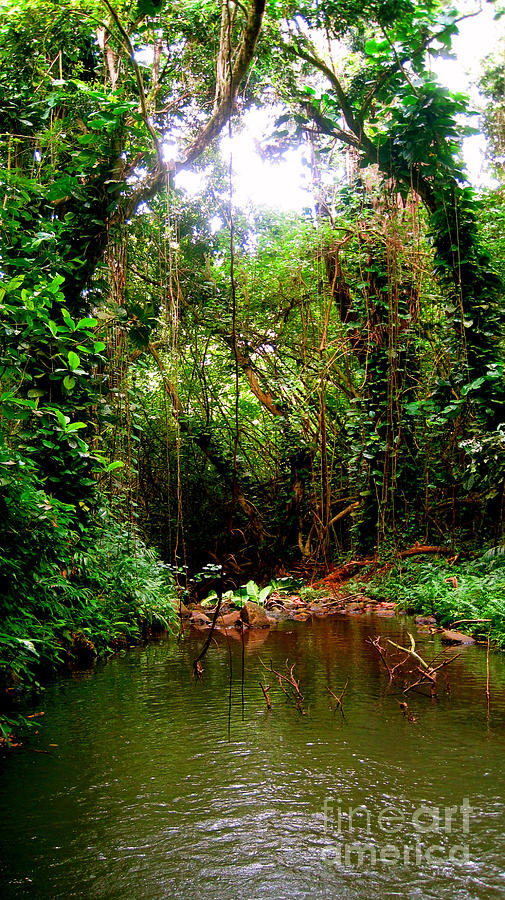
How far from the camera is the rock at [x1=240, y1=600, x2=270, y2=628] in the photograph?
578cm

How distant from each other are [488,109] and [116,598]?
12.2 m

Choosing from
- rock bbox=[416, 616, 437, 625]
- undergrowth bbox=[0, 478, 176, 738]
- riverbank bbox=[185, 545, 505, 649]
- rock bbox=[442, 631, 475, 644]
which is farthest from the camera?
rock bbox=[416, 616, 437, 625]

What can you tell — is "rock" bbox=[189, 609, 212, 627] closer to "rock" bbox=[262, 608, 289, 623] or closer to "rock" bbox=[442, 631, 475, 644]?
"rock" bbox=[262, 608, 289, 623]

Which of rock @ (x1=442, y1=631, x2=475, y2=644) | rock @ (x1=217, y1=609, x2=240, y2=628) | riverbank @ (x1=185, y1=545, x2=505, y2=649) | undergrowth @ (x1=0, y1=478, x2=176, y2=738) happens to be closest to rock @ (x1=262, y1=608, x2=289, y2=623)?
riverbank @ (x1=185, y1=545, x2=505, y2=649)

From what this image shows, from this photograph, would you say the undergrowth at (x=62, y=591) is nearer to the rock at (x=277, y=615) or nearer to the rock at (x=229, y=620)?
the rock at (x=229, y=620)

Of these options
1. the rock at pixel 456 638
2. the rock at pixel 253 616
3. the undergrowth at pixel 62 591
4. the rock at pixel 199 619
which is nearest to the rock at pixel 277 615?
the rock at pixel 253 616

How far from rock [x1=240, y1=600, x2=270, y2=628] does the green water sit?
8.33 ft

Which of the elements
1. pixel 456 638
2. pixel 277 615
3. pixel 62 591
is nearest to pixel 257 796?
pixel 62 591

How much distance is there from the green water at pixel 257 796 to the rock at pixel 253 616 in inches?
99.9

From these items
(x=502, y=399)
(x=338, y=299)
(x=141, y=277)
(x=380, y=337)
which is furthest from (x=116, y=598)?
(x=338, y=299)

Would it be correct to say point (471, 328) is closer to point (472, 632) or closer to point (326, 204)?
point (472, 632)

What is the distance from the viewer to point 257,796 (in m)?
1.90

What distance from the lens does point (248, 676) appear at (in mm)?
3537

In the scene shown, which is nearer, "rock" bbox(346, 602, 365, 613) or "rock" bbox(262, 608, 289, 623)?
"rock" bbox(262, 608, 289, 623)
